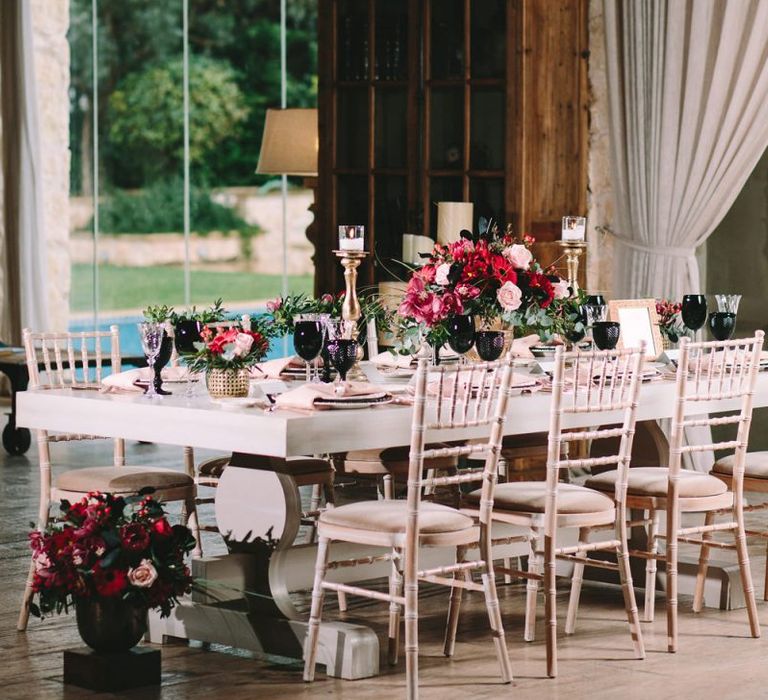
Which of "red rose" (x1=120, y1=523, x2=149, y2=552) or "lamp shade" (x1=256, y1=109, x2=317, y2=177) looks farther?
"lamp shade" (x1=256, y1=109, x2=317, y2=177)

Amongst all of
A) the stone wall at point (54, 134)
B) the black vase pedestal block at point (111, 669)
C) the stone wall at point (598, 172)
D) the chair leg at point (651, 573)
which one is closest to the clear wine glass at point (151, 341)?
the black vase pedestal block at point (111, 669)

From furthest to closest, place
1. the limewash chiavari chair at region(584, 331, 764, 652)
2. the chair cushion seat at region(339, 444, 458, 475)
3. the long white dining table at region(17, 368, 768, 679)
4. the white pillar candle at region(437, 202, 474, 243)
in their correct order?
the white pillar candle at region(437, 202, 474, 243)
the chair cushion seat at region(339, 444, 458, 475)
the limewash chiavari chair at region(584, 331, 764, 652)
the long white dining table at region(17, 368, 768, 679)

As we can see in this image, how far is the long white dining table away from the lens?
3.66 meters

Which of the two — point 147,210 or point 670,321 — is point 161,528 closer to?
point 670,321

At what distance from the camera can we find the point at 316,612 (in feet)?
12.3

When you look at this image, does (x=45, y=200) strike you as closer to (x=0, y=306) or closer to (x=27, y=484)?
(x=0, y=306)

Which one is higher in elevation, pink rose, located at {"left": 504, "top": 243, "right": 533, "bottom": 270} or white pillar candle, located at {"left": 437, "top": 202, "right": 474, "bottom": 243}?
white pillar candle, located at {"left": 437, "top": 202, "right": 474, "bottom": 243}

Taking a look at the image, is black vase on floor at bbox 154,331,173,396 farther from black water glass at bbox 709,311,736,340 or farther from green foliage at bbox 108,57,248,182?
green foliage at bbox 108,57,248,182

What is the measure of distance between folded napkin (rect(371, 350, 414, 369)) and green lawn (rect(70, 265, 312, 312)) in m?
13.0

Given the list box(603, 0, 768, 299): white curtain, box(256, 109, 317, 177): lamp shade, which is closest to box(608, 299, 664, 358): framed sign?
box(603, 0, 768, 299): white curtain

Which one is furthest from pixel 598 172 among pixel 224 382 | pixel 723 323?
pixel 224 382

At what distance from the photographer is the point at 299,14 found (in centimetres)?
1902

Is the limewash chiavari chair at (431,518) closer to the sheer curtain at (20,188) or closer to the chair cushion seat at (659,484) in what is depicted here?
the chair cushion seat at (659,484)

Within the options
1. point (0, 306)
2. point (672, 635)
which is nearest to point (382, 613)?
point (672, 635)
